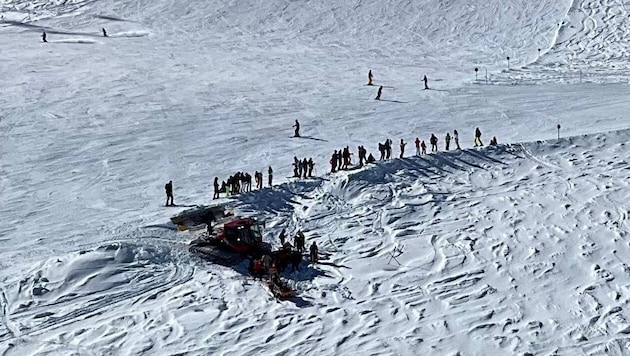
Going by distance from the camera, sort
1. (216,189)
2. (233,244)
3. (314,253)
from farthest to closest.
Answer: (216,189), (314,253), (233,244)

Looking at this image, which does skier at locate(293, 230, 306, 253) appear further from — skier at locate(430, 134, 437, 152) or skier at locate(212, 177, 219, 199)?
skier at locate(430, 134, 437, 152)

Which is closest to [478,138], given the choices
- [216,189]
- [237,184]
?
[237,184]

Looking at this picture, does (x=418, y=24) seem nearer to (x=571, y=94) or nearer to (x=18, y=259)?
(x=571, y=94)

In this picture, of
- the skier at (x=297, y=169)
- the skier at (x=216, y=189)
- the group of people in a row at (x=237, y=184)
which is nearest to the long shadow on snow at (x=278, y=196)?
the group of people in a row at (x=237, y=184)

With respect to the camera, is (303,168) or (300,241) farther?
(303,168)

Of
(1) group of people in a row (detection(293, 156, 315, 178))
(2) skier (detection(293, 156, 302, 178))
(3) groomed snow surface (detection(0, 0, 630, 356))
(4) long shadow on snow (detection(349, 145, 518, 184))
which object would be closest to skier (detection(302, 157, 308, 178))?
(1) group of people in a row (detection(293, 156, 315, 178))

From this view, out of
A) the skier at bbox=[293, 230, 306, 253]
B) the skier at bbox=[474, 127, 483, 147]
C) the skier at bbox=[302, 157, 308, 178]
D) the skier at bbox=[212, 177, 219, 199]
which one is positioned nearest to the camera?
the skier at bbox=[293, 230, 306, 253]

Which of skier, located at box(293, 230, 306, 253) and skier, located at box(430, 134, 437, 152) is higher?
skier, located at box(430, 134, 437, 152)

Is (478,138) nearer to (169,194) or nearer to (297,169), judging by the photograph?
(297,169)

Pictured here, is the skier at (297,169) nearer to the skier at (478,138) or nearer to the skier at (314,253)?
the skier at (314,253)
